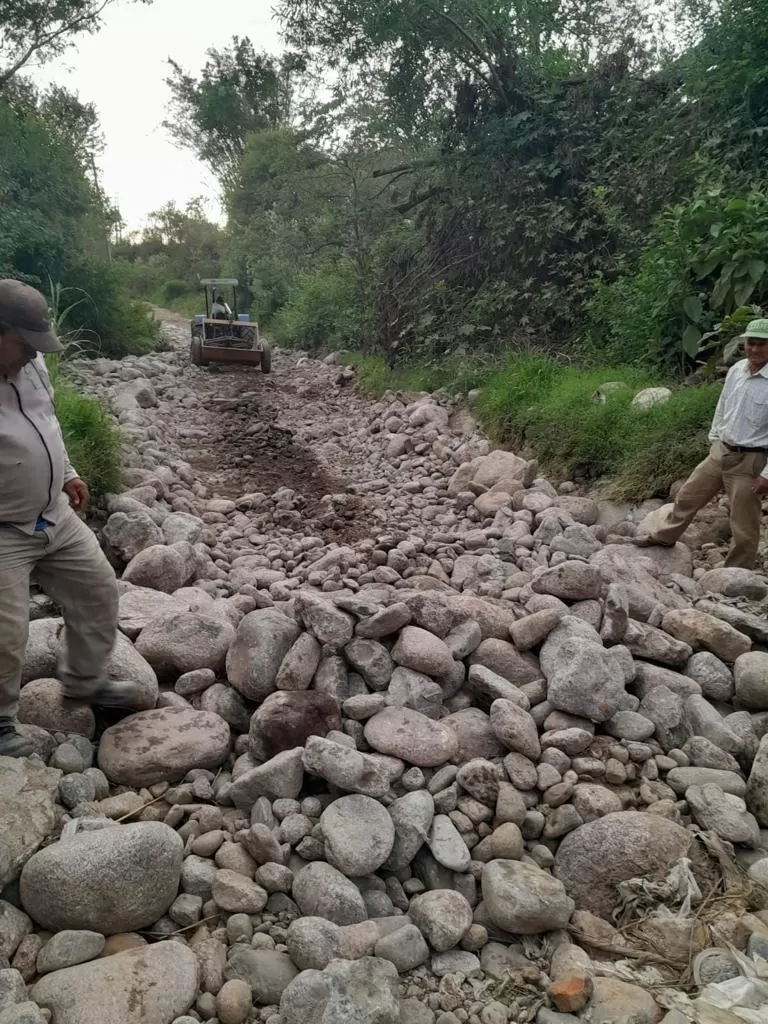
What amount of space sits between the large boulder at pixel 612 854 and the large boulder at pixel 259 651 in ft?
4.01

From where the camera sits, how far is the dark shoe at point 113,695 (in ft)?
8.26

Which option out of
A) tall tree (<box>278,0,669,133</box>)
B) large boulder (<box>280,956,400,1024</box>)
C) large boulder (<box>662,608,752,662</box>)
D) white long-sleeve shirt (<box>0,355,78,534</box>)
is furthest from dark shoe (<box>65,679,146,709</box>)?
tall tree (<box>278,0,669,133</box>)

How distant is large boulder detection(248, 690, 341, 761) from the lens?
2.50 meters

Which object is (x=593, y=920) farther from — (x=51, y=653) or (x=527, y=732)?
(x=51, y=653)

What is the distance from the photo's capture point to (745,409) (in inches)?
162

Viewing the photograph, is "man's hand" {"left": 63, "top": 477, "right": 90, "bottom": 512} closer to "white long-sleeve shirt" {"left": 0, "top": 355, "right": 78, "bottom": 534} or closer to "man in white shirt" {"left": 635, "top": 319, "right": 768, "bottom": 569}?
"white long-sleeve shirt" {"left": 0, "top": 355, "right": 78, "bottom": 534}

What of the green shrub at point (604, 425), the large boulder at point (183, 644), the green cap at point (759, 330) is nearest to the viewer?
the large boulder at point (183, 644)

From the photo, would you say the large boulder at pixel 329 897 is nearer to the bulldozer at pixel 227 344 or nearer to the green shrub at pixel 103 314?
the bulldozer at pixel 227 344

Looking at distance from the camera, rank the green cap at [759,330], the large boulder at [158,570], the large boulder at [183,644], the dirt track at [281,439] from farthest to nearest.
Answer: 1. the dirt track at [281,439]
2. the green cap at [759,330]
3. the large boulder at [158,570]
4. the large boulder at [183,644]

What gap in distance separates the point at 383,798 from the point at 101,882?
2.86 feet

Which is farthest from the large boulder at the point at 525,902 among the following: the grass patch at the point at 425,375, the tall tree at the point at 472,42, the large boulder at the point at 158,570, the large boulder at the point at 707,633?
the tall tree at the point at 472,42

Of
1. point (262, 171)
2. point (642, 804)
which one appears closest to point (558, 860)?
point (642, 804)

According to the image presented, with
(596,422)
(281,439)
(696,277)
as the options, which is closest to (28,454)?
(596,422)

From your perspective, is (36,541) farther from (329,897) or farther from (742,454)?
(742,454)
